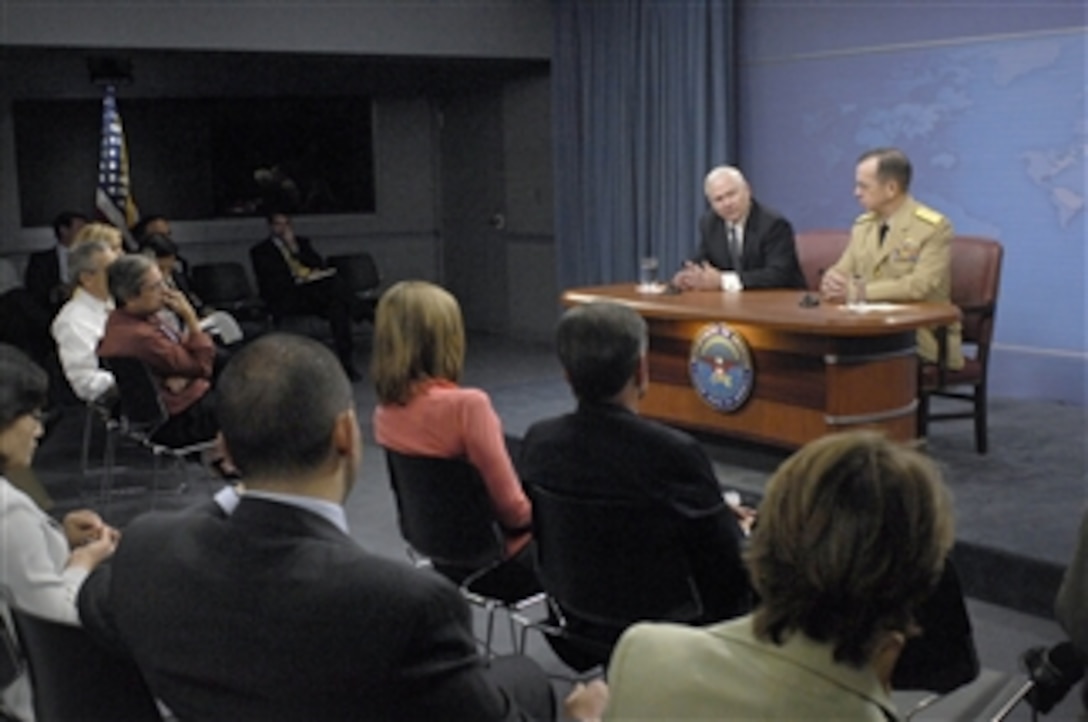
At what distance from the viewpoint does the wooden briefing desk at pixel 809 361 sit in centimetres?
460

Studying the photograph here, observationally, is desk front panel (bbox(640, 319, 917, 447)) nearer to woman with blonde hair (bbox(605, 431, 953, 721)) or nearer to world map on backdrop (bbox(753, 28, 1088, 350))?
world map on backdrop (bbox(753, 28, 1088, 350))

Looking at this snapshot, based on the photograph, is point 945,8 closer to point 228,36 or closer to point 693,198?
point 693,198

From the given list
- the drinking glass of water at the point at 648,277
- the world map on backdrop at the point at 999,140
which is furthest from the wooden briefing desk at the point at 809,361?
the world map on backdrop at the point at 999,140

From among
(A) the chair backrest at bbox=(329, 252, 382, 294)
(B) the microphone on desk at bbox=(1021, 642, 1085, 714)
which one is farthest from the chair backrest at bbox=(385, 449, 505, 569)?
(A) the chair backrest at bbox=(329, 252, 382, 294)

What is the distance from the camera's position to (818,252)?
6.29m

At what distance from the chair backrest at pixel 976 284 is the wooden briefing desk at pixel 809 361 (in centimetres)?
38

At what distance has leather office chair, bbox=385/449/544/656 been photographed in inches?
116

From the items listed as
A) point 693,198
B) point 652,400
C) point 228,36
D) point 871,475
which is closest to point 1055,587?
point 652,400

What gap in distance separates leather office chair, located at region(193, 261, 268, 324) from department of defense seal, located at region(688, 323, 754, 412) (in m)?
4.93

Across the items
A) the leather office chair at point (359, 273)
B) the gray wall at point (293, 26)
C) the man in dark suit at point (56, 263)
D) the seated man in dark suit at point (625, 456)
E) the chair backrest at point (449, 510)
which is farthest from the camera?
the leather office chair at point (359, 273)

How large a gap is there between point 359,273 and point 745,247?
4737 mm

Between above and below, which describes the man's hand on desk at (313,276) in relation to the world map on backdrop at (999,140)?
below

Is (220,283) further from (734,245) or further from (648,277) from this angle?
(734,245)

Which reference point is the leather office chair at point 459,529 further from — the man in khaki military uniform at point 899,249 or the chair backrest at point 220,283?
the chair backrest at point 220,283
